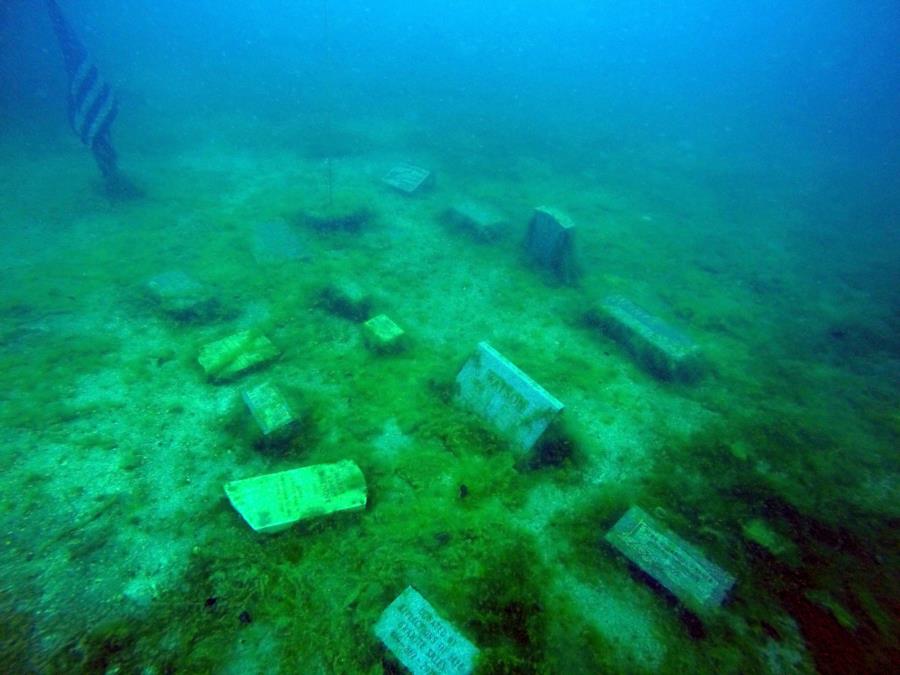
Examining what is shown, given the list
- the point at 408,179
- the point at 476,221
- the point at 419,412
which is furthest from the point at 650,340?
the point at 408,179

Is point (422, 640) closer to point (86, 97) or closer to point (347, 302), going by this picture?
point (347, 302)

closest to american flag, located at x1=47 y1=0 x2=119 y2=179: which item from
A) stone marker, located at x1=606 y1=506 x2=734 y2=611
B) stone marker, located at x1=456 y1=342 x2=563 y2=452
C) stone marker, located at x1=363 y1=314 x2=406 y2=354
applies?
stone marker, located at x1=363 y1=314 x2=406 y2=354

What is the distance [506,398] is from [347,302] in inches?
108

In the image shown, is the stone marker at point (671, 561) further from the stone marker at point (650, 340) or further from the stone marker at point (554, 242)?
the stone marker at point (554, 242)

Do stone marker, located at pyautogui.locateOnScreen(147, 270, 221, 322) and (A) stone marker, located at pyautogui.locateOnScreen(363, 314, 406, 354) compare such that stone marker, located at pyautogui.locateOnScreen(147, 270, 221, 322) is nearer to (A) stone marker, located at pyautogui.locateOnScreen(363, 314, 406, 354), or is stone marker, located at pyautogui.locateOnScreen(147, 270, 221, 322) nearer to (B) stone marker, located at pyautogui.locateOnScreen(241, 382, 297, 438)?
(B) stone marker, located at pyautogui.locateOnScreen(241, 382, 297, 438)

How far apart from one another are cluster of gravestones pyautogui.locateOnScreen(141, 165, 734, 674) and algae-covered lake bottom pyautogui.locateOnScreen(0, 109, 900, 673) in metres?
0.11

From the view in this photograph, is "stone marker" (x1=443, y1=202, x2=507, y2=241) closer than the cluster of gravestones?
No

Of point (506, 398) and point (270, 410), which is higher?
point (506, 398)

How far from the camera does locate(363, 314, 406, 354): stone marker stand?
4926 mm

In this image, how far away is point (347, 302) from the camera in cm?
561

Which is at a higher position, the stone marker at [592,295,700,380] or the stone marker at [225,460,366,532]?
the stone marker at [592,295,700,380]

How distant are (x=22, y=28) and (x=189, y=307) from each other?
19.5 m

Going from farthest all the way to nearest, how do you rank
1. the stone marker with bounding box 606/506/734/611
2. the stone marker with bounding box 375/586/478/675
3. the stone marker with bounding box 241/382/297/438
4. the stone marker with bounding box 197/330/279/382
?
the stone marker with bounding box 197/330/279/382
the stone marker with bounding box 241/382/297/438
the stone marker with bounding box 606/506/734/611
the stone marker with bounding box 375/586/478/675

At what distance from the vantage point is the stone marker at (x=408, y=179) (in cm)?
915
